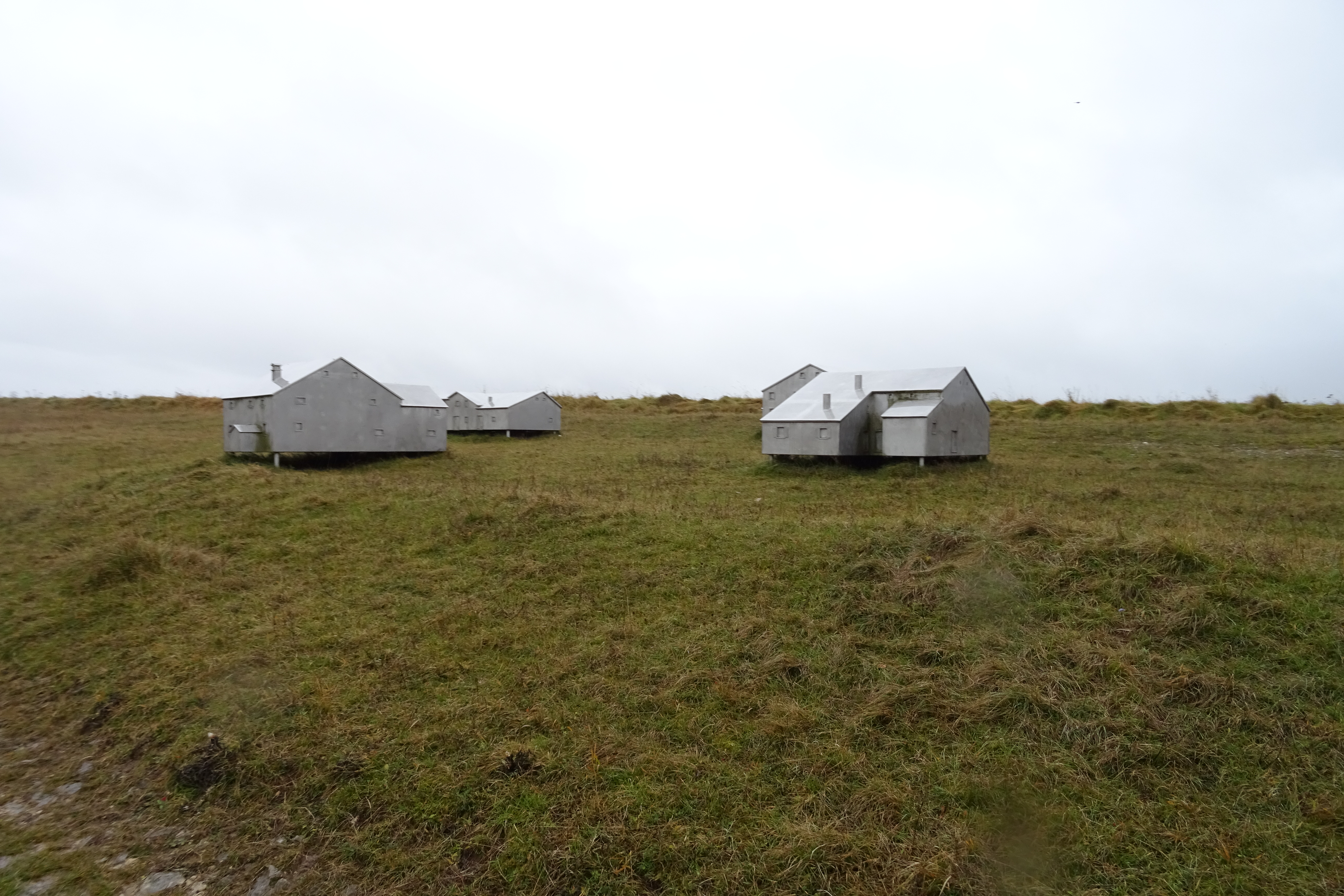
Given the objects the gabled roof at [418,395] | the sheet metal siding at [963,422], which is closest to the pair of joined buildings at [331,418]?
the gabled roof at [418,395]

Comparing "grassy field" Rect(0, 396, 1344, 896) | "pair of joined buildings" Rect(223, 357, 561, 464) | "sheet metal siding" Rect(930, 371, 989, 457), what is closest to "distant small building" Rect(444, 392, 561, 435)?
"pair of joined buildings" Rect(223, 357, 561, 464)

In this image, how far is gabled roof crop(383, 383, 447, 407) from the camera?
4359cm

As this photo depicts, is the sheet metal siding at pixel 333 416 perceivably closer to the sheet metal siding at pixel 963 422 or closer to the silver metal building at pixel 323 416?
the silver metal building at pixel 323 416

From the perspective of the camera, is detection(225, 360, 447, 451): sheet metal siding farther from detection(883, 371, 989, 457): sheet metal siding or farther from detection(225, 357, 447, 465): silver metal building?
detection(883, 371, 989, 457): sheet metal siding

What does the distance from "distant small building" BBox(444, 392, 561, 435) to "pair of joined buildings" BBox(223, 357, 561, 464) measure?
11134 mm

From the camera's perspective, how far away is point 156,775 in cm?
939

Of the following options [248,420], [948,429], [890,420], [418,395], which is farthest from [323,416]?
[948,429]

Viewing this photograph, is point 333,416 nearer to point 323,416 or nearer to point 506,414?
point 323,416

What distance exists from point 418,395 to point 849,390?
25.8 metres

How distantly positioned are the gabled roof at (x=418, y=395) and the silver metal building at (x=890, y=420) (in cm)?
2006

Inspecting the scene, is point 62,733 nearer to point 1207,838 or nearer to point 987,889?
point 987,889

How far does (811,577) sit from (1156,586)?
203 inches

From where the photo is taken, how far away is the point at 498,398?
2021 inches

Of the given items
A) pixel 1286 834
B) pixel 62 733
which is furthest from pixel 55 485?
pixel 1286 834
